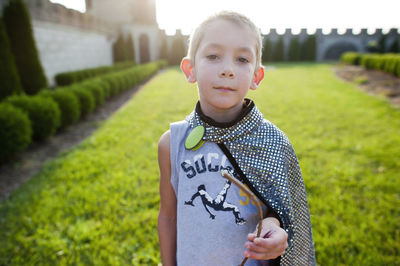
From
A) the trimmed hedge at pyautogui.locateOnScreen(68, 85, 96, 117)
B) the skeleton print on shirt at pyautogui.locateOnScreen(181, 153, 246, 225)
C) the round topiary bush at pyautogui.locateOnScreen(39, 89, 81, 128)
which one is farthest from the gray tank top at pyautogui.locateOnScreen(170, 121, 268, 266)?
the trimmed hedge at pyautogui.locateOnScreen(68, 85, 96, 117)

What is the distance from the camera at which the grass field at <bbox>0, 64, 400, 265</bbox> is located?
2.73 m

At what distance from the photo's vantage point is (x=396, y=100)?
9203 mm

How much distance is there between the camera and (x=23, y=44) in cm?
936

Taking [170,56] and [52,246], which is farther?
[170,56]

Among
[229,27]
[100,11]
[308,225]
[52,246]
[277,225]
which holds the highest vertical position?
[100,11]

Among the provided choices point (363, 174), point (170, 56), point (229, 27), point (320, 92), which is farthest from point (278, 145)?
point (170, 56)

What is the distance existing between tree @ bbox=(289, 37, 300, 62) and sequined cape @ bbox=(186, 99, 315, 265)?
130ft

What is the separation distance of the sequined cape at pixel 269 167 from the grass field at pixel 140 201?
5.35ft

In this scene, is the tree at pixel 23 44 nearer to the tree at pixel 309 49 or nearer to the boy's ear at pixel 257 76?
the boy's ear at pixel 257 76

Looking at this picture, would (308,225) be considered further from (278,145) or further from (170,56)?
(170,56)

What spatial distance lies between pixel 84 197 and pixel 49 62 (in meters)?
10.8

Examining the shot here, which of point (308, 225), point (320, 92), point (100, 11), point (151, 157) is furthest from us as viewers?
point (100, 11)

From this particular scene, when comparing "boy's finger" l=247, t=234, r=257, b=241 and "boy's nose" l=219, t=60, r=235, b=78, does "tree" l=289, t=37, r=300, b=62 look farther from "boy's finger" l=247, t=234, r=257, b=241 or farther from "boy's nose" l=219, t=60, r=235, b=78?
"boy's finger" l=247, t=234, r=257, b=241

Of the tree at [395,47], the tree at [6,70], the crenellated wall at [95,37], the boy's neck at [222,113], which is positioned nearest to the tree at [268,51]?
the crenellated wall at [95,37]
